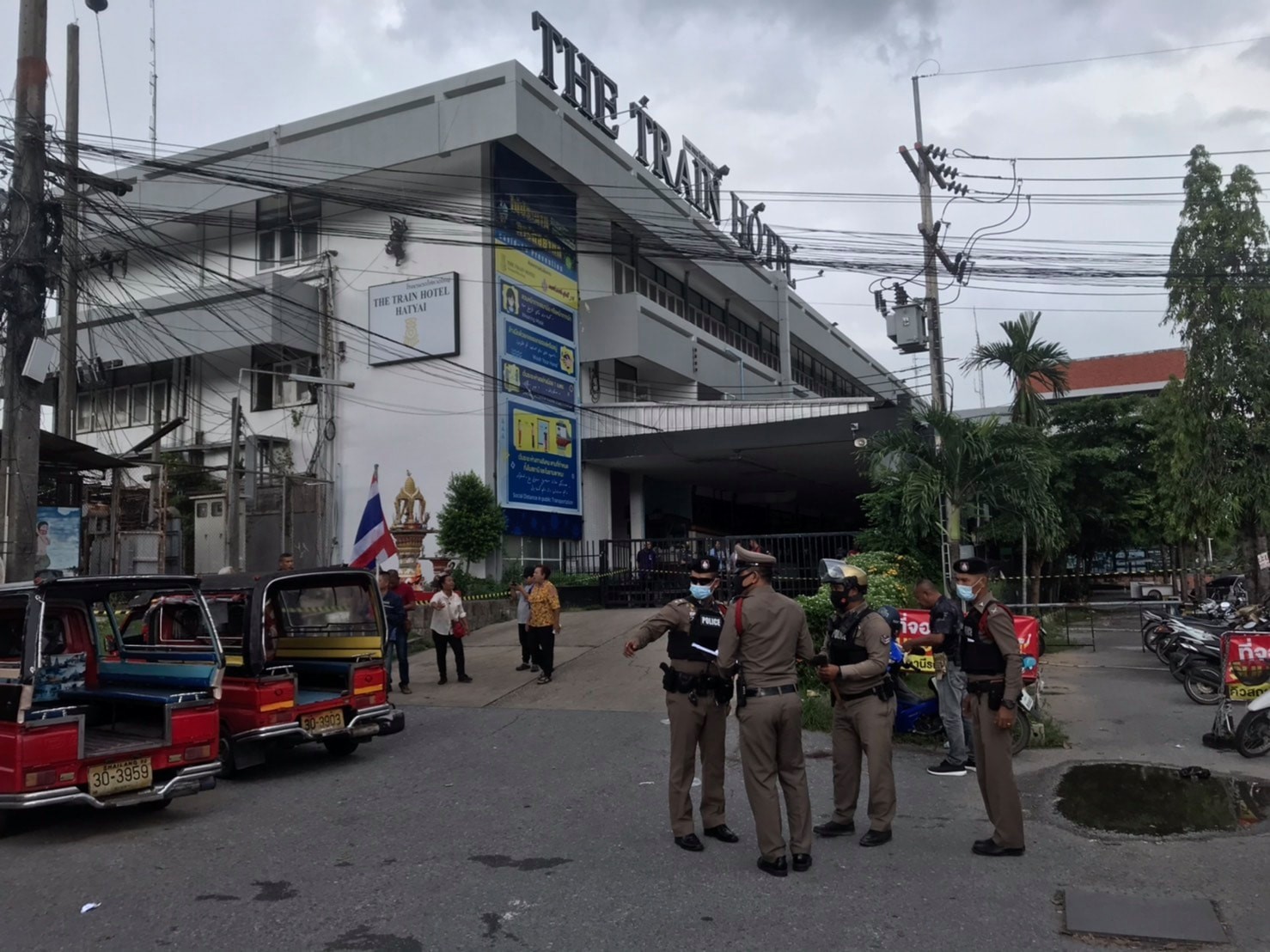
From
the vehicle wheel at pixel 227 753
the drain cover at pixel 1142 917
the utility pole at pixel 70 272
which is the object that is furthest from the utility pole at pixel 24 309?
the drain cover at pixel 1142 917

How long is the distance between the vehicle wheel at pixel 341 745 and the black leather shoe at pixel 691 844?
4357 millimetres

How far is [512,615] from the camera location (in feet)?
67.3

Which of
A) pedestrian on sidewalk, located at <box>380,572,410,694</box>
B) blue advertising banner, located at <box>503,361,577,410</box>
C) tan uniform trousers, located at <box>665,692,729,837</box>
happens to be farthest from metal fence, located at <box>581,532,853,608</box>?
tan uniform trousers, located at <box>665,692,729,837</box>

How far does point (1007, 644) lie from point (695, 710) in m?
1.99

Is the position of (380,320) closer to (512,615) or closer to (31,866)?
(512,615)

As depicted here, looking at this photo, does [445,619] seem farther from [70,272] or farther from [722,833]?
[722,833]

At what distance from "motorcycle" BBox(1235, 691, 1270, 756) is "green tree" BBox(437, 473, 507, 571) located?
48.8 feet

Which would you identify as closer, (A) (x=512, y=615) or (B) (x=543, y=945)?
(B) (x=543, y=945)

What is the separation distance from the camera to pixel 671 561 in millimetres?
23344

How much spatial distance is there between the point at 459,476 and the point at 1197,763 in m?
15.5

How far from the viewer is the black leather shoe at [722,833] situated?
6703 millimetres

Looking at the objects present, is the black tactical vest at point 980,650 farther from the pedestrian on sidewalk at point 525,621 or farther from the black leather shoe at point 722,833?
the pedestrian on sidewalk at point 525,621

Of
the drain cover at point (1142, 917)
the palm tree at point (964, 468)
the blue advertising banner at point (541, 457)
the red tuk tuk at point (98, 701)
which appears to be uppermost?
the blue advertising banner at point (541, 457)

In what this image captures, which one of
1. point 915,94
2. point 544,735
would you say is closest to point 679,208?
point 915,94
